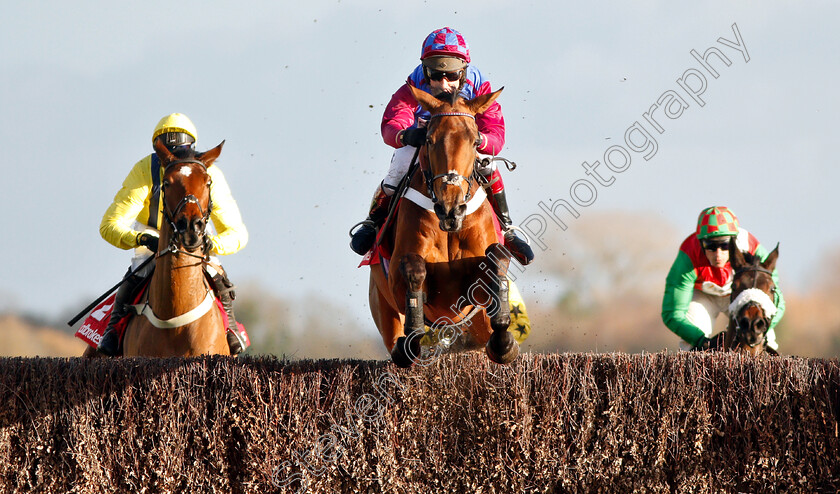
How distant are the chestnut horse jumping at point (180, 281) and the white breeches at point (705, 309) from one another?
4402 millimetres

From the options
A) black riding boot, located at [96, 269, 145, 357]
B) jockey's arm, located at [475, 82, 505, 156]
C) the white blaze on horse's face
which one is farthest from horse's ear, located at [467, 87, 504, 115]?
black riding boot, located at [96, 269, 145, 357]

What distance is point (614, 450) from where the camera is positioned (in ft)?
17.0

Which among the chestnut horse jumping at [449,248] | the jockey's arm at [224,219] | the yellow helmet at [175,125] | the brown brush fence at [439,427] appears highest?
the yellow helmet at [175,125]

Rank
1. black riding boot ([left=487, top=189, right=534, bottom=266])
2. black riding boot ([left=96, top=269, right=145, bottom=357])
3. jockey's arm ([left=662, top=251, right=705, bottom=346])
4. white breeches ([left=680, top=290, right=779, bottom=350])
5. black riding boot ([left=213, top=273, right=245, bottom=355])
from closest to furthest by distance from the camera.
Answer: black riding boot ([left=487, top=189, right=534, bottom=266]) < black riding boot ([left=96, top=269, right=145, bottom=357]) < black riding boot ([left=213, top=273, right=245, bottom=355]) < jockey's arm ([left=662, top=251, right=705, bottom=346]) < white breeches ([left=680, top=290, right=779, bottom=350])

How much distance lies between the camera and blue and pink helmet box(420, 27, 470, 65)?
5949 mm

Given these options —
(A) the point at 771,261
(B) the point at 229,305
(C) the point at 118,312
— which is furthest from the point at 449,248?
(A) the point at 771,261

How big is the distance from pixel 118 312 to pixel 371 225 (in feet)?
6.84

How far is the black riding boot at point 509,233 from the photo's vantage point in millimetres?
5992

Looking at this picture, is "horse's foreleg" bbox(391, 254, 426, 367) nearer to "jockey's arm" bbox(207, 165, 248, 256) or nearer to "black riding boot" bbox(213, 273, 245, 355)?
"black riding boot" bbox(213, 273, 245, 355)

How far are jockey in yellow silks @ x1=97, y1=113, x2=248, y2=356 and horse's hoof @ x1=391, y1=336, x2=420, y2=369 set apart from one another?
2.25 metres

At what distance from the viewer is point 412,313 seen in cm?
530

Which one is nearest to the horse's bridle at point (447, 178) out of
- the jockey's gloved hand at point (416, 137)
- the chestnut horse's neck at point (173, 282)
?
the jockey's gloved hand at point (416, 137)

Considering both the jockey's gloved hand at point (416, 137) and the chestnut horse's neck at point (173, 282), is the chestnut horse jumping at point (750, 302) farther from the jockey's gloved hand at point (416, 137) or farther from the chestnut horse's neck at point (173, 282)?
the chestnut horse's neck at point (173, 282)

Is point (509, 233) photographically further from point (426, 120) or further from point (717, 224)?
point (717, 224)
